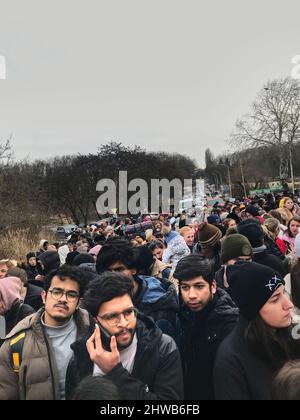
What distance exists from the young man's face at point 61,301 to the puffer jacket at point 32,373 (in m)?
0.12

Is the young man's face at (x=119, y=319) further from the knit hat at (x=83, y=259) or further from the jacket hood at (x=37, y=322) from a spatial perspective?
the knit hat at (x=83, y=259)

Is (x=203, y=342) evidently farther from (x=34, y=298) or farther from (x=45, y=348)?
(x=34, y=298)

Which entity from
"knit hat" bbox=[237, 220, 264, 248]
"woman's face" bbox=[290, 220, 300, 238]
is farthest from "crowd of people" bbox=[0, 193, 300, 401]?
"woman's face" bbox=[290, 220, 300, 238]

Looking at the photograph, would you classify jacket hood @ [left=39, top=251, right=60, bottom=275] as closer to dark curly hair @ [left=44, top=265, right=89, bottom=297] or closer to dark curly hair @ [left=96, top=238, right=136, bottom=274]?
dark curly hair @ [left=96, top=238, right=136, bottom=274]

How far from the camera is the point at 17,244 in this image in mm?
17375

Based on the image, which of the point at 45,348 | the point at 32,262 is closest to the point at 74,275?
the point at 45,348

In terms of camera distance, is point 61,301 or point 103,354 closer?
point 103,354

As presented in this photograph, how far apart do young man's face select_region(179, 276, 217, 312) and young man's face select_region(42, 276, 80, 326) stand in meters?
0.72

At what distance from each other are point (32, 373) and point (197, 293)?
1117mm

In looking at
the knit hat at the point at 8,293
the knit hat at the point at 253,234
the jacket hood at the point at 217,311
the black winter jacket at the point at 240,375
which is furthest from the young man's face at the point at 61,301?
the knit hat at the point at 253,234

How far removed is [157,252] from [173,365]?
150 inches

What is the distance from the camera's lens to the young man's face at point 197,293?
8.82ft

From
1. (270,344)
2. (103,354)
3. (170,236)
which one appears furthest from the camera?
(170,236)
